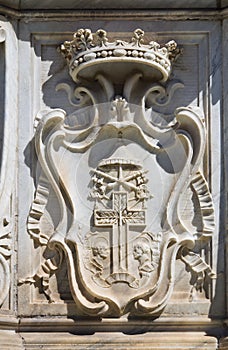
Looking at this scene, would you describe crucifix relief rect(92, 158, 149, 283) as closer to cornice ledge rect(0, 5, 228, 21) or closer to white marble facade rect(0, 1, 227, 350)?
white marble facade rect(0, 1, 227, 350)

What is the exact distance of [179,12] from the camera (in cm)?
1159

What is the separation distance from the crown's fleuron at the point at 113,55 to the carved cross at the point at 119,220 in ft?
3.11

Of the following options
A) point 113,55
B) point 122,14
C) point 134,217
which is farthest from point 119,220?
point 122,14

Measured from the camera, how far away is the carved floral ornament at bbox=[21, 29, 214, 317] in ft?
36.8

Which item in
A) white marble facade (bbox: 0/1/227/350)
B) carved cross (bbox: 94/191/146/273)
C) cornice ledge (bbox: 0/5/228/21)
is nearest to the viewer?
white marble facade (bbox: 0/1/227/350)

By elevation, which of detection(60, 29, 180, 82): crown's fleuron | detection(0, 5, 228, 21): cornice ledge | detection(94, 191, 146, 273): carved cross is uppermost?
detection(0, 5, 228, 21): cornice ledge

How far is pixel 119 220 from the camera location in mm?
11305

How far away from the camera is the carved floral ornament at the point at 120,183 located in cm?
1122

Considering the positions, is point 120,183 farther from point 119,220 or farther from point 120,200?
point 119,220

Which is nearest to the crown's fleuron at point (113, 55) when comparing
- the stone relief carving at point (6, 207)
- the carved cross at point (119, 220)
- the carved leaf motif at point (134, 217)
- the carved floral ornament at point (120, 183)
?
the carved floral ornament at point (120, 183)

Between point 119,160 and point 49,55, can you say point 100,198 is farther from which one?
point 49,55

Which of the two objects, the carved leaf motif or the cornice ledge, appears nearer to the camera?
the carved leaf motif

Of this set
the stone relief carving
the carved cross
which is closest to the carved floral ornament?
the carved cross

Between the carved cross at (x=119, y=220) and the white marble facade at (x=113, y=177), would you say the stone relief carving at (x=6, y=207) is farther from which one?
the carved cross at (x=119, y=220)
